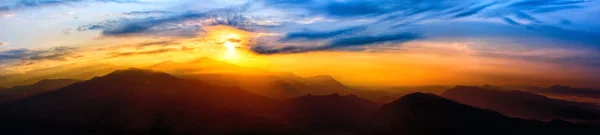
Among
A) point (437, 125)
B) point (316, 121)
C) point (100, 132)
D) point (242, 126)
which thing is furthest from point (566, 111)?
point (100, 132)

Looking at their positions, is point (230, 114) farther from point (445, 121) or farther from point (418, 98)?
point (445, 121)

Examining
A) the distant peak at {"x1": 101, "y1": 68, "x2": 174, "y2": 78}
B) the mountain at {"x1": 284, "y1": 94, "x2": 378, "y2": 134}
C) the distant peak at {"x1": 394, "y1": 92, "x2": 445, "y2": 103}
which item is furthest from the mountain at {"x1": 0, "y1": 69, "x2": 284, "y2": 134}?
the distant peak at {"x1": 394, "y1": 92, "x2": 445, "y2": 103}

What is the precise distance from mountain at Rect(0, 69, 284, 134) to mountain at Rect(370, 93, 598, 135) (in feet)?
40.3

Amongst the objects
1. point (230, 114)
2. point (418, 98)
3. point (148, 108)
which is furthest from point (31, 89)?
point (418, 98)

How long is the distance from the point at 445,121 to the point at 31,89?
4463 cm

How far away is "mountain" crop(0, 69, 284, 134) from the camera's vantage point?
47.4 m

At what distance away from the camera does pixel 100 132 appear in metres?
46.6

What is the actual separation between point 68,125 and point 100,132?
296 centimetres

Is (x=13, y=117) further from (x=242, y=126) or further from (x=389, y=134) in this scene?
(x=389, y=134)

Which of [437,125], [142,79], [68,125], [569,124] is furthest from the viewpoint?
[142,79]

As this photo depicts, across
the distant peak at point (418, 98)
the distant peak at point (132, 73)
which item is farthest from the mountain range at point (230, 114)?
the distant peak at point (132, 73)

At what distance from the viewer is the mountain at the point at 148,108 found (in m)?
47.4

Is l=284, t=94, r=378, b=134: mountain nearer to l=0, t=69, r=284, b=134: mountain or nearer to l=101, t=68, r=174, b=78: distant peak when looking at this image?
l=0, t=69, r=284, b=134: mountain

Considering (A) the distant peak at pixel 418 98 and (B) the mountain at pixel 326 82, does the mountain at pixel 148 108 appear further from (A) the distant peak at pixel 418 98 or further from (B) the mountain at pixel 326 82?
(A) the distant peak at pixel 418 98
